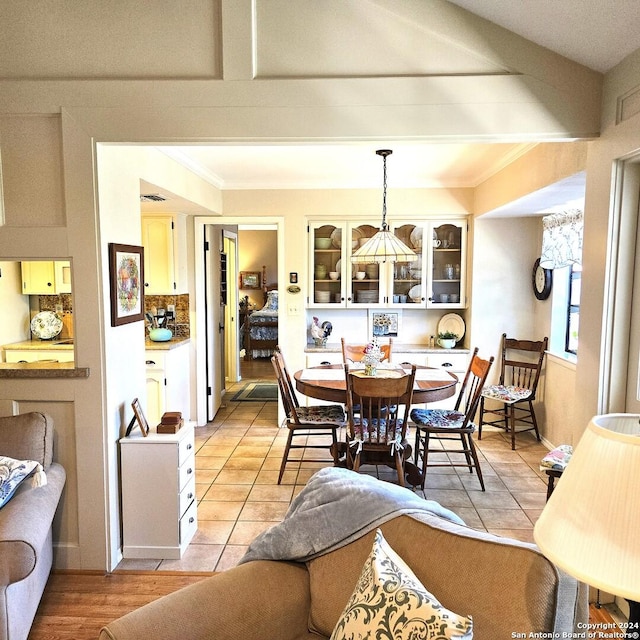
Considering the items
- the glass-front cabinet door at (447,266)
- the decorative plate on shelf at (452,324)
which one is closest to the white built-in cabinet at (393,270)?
the glass-front cabinet door at (447,266)

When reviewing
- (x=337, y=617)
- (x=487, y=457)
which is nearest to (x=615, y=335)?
(x=337, y=617)

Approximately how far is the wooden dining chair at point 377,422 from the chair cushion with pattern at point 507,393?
1329 millimetres

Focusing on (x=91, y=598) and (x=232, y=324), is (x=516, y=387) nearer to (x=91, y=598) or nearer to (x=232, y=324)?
(x=91, y=598)

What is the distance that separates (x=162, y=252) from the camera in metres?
4.66

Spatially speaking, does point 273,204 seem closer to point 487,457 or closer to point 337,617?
point 487,457

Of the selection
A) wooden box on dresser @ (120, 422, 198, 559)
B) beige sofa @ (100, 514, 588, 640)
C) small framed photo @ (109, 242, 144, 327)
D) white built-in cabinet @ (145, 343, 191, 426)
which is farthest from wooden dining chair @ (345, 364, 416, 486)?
white built-in cabinet @ (145, 343, 191, 426)

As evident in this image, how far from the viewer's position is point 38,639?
2.02 meters

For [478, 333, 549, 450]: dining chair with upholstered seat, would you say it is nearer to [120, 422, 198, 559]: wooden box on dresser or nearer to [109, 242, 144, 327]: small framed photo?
[120, 422, 198, 559]: wooden box on dresser

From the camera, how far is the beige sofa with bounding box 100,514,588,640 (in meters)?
1.12

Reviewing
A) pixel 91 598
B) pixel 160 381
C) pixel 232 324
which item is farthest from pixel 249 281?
pixel 91 598

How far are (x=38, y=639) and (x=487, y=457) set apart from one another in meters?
3.36

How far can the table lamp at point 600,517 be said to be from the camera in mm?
741

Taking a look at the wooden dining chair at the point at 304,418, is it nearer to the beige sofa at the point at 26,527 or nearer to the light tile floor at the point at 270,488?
the light tile floor at the point at 270,488

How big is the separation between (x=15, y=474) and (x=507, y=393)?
379cm
